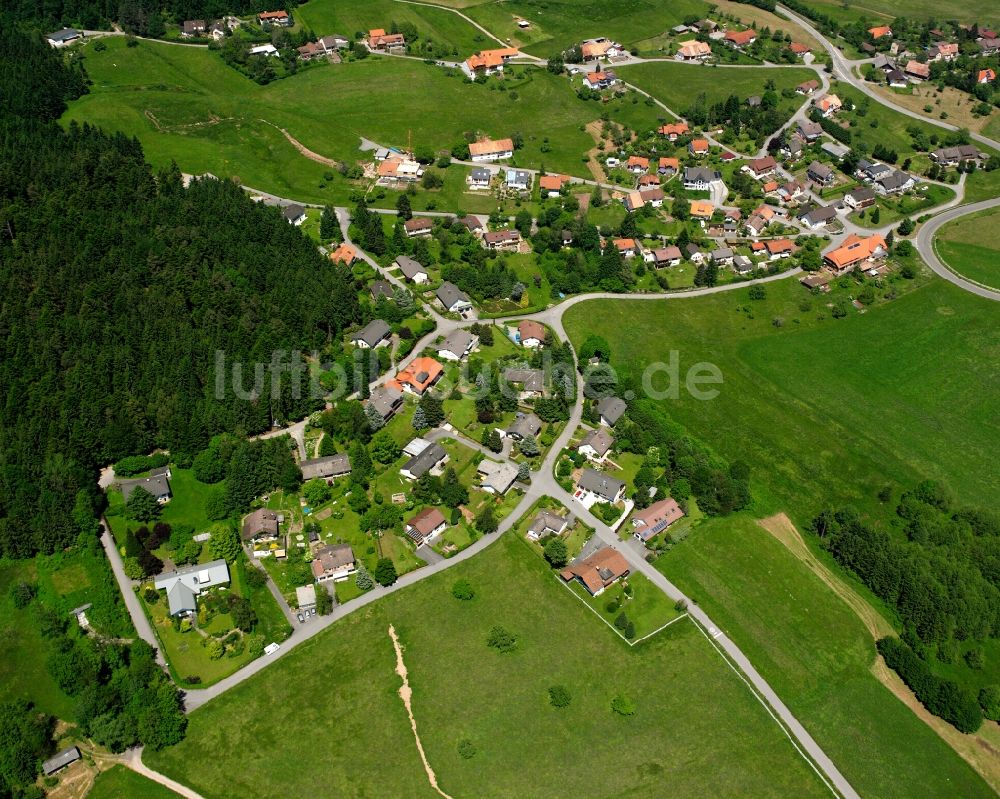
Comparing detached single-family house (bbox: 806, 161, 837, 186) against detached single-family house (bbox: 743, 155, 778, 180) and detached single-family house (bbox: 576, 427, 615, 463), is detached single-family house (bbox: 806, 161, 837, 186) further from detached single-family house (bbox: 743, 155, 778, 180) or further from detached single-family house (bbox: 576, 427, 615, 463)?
detached single-family house (bbox: 576, 427, 615, 463)

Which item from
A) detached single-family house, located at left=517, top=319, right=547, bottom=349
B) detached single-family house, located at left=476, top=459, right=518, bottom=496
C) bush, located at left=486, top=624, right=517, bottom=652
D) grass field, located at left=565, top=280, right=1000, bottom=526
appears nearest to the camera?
bush, located at left=486, top=624, right=517, bottom=652

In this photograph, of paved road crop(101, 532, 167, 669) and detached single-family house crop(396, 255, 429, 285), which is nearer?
paved road crop(101, 532, 167, 669)

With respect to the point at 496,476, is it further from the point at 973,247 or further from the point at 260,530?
the point at 973,247

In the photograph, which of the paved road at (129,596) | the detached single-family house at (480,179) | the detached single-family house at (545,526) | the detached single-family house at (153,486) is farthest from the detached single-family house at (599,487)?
the detached single-family house at (480,179)

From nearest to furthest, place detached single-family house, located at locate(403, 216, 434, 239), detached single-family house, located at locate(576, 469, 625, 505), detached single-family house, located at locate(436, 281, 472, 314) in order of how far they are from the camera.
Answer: detached single-family house, located at locate(576, 469, 625, 505), detached single-family house, located at locate(436, 281, 472, 314), detached single-family house, located at locate(403, 216, 434, 239)

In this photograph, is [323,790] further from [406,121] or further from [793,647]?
[406,121]

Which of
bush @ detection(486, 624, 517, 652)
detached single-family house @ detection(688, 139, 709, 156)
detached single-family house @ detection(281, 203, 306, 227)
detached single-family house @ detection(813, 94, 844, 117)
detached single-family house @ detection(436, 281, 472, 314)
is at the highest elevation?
detached single-family house @ detection(813, 94, 844, 117)

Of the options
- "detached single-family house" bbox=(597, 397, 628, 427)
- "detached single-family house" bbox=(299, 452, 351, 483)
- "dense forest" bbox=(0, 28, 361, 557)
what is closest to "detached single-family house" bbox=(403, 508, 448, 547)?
"detached single-family house" bbox=(299, 452, 351, 483)
